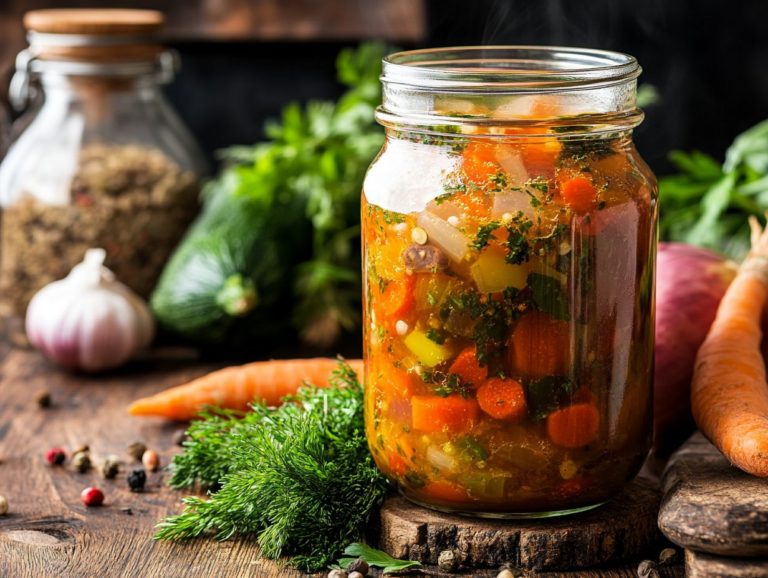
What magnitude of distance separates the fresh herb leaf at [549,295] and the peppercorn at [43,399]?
3.91ft

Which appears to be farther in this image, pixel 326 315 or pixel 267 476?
pixel 326 315

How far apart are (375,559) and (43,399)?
987mm

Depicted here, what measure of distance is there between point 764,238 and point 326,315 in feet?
3.50

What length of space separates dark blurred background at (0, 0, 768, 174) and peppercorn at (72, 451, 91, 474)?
1276 mm

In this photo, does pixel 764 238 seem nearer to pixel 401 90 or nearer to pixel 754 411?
pixel 754 411

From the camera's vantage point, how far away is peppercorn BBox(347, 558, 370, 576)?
137 centimetres

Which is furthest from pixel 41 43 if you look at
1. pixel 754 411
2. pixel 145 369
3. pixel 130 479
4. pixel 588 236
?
pixel 754 411

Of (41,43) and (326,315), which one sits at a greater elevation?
(41,43)

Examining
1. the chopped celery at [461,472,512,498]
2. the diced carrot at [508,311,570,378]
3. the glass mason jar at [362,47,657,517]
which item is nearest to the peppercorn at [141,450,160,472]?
the glass mason jar at [362,47,657,517]

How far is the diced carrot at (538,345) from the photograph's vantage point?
1320 millimetres

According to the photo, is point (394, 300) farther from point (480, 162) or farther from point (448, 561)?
point (448, 561)

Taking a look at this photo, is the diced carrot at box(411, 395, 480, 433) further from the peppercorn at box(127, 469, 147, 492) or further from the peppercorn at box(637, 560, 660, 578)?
the peppercorn at box(127, 469, 147, 492)

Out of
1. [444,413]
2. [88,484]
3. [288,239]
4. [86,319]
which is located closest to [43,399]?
[86,319]

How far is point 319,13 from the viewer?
3008 mm
